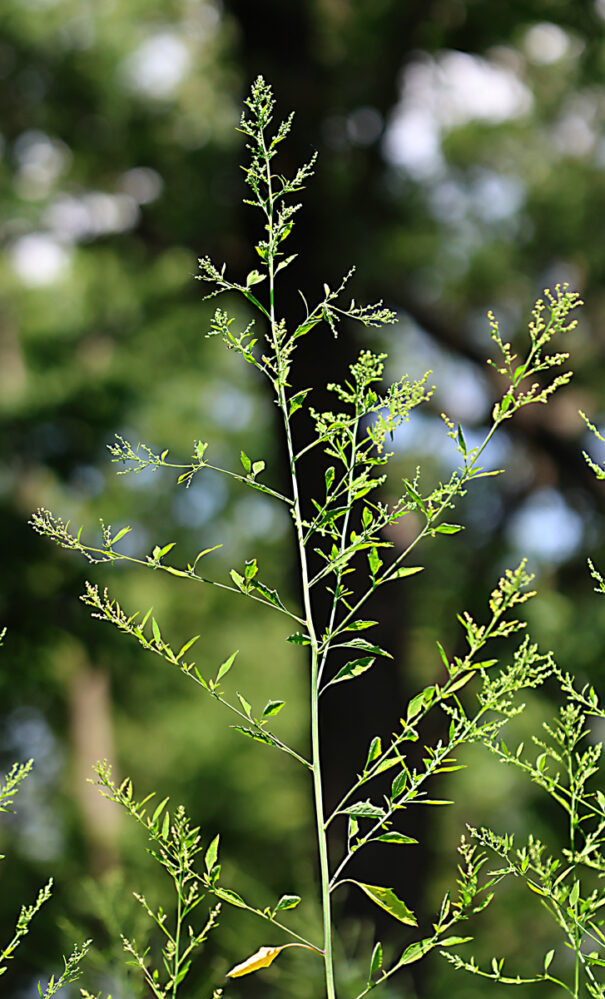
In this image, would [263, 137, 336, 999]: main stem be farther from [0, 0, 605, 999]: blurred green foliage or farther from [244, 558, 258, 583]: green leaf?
[0, 0, 605, 999]: blurred green foliage

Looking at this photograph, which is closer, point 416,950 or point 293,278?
point 416,950

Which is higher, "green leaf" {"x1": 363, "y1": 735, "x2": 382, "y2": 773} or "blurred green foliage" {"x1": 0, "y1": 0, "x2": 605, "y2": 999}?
"green leaf" {"x1": 363, "y1": 735, "x2": 382, "y2": 773}

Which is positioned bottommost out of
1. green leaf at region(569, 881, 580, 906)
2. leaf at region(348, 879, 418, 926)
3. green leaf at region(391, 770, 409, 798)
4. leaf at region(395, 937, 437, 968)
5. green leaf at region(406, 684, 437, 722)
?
green leaf at region(569, 881, 580, 906)

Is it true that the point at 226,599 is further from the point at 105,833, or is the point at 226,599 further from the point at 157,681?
the point at 105,833

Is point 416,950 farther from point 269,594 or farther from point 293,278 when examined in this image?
point 293,278

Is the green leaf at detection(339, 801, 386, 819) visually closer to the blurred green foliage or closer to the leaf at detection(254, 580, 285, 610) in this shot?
the leaf at detection(254, 580, 285, 610)

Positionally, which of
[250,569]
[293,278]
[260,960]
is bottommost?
[293,278]

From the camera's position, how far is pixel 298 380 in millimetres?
2449

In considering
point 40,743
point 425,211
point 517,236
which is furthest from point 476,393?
point 40,743

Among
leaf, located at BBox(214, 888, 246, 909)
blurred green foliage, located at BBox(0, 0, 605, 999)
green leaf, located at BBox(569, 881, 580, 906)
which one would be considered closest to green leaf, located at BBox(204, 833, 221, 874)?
leaf, located at BBox(214, 888, 246, 909)

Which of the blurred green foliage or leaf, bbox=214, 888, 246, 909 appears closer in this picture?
leaf, bbox=214, 888, 246, 909

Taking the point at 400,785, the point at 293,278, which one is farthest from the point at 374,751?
the point at 293,278

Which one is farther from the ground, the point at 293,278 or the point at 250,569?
the point at 250,569

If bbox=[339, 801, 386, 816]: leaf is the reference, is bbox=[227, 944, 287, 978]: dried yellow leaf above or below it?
below
